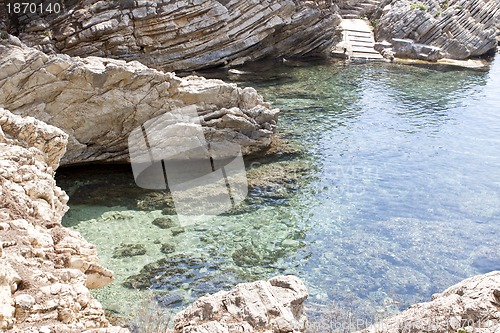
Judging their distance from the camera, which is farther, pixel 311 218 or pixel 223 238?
pixel 311 218

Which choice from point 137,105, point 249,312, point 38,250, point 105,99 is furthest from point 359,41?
point 249,312

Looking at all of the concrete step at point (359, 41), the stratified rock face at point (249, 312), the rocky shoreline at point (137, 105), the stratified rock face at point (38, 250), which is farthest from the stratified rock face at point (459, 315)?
the concrete step at point (359, 41)

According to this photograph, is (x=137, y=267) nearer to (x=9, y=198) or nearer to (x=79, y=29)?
(x=9, y=198)

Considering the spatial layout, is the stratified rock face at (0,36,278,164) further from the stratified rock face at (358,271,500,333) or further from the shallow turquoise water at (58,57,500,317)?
the stratified rock face at (358,271,500,333)

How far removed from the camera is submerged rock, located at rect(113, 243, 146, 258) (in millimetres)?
16750

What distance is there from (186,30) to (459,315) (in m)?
33.5

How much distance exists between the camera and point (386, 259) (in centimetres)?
1759

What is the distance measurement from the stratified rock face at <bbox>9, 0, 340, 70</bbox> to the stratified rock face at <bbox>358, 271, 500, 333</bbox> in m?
30.9

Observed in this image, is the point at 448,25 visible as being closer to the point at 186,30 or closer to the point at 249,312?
the point at 186,30

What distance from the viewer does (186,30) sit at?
38.8m

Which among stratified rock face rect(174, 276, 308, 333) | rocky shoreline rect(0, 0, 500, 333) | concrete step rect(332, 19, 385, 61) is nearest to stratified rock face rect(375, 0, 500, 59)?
rocky shoreline rect(0, 0, 500, 333)

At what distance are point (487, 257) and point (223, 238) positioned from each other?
8723 mm

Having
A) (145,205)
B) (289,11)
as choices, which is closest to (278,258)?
(145,205)

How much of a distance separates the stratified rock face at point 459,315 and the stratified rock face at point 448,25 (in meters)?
43.0
